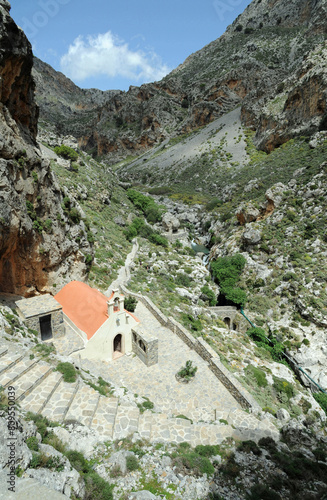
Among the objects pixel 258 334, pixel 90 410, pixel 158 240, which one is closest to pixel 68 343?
pixel 90 410

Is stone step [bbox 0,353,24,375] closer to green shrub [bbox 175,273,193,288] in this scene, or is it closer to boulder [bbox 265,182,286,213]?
green shrub [bbox 175,273,193,288]

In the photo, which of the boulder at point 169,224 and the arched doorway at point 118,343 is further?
the boulder at point 169,224

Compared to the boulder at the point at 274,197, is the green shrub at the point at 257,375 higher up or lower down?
lower down

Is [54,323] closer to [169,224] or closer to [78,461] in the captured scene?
[78,461]

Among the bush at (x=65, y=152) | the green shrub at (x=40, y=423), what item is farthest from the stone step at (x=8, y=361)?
the bush at (x=65, y=152)

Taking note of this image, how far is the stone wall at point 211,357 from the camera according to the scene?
1270 centimetres

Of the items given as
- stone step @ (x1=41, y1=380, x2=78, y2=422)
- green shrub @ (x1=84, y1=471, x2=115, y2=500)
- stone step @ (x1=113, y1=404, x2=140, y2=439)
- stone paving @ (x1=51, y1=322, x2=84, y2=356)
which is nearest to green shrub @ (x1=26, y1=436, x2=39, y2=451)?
green shrub @ (x1=84, y1=471, x2=115, y2=500)

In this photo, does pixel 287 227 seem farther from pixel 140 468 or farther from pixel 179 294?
pixel 140 468

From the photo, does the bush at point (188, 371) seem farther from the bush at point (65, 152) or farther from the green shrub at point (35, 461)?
the bush at point (65, 152)

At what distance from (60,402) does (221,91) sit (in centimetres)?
11358

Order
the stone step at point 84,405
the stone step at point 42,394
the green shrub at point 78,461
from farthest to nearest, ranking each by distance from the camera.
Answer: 1. the stone step at point 84,405
2. the stone step at point 42,394
3. the green shrub at point 78,461

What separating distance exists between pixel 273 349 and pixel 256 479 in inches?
655

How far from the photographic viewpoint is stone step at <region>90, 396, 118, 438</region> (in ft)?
27.9

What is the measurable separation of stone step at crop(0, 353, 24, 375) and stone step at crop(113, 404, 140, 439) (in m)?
4.33
